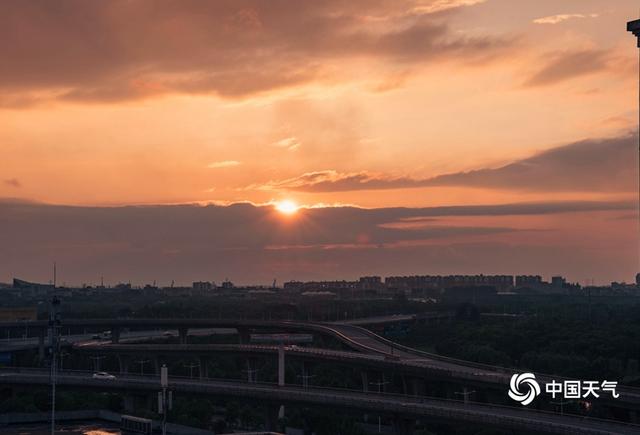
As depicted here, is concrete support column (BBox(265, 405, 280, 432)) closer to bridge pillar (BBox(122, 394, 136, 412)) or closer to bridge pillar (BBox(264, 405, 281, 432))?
bridge pillar (BBox(264, 405, 281, 432))

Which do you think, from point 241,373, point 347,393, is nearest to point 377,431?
point 347,393

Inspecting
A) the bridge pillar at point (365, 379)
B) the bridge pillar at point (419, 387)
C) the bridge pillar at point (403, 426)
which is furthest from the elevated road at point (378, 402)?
the bridge pillar at point (365, 379)

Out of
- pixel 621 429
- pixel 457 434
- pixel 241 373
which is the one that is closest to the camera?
pixel 621 429

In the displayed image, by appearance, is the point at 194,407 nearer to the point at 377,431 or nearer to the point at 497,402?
the point at 377,431

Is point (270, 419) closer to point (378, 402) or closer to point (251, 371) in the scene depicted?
point (378, 402)

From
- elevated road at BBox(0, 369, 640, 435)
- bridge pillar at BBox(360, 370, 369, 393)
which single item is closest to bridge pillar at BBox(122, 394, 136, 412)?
elevated road at BBox(0, 369, 640, 435)

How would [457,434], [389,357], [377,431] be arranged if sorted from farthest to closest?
[389,357] < [377,431] < [457,434]

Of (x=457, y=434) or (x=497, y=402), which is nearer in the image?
(x=457, y=434)

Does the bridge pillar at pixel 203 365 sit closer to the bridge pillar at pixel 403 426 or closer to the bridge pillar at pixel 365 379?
the bridge pillar at pixel 365 379
